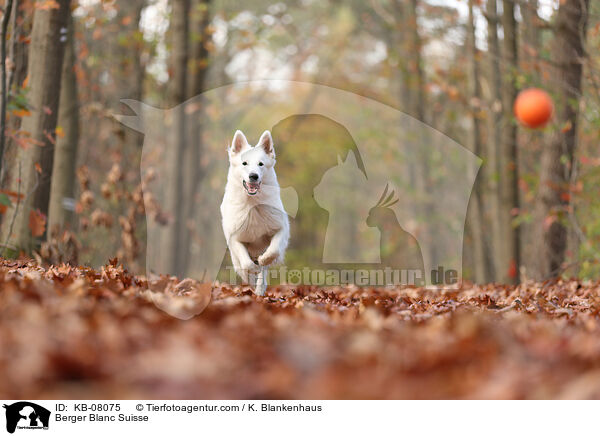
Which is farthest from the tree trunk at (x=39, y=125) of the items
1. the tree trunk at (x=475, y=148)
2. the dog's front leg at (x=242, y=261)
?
the tree trunk at (x=475, y=148)

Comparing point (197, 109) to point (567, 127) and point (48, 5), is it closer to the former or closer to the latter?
point (48, 5)

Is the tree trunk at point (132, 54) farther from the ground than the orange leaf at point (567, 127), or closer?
farther from the ground

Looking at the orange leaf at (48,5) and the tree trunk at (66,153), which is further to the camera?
the tree trunk at (66,153)

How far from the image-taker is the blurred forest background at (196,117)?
6855 millimetres

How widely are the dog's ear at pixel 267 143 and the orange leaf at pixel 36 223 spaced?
2719 millimetres

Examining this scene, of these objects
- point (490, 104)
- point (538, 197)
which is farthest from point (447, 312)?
point (490, 104)

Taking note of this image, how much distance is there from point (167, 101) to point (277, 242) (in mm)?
8345

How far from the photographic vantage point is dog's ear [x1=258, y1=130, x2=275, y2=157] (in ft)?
17.4

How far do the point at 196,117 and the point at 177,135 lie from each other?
7.64 ft

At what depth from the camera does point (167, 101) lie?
1310 centimetres

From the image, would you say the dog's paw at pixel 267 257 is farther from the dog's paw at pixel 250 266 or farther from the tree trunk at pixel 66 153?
the tree trunk at pixel 66 153

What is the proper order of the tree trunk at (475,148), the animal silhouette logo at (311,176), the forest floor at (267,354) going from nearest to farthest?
the forest floor at (267,354), the animal silhouette logo at (311,176), the tree trunk at (475,148)
